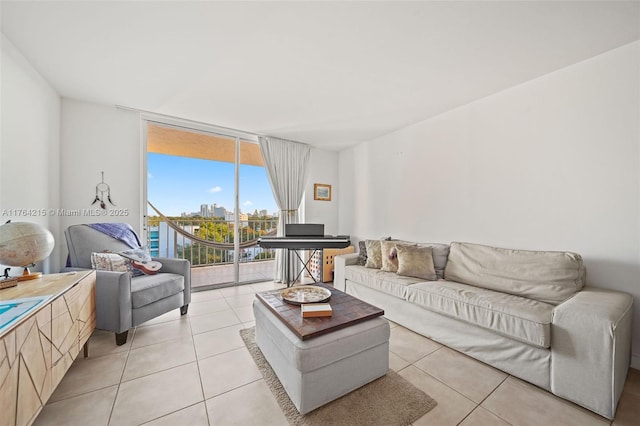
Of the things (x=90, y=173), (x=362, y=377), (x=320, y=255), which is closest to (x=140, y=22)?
(x=90, y=173)

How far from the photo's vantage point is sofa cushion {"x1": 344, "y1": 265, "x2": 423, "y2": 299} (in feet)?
8.13

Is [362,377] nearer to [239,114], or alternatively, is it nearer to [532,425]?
[532,425]

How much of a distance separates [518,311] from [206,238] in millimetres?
4458

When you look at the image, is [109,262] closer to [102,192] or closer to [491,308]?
[102,192]

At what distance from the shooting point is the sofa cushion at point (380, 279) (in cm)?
248

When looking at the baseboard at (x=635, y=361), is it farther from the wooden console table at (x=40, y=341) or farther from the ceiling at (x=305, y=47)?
the wooden console table at (x=40, y=341)

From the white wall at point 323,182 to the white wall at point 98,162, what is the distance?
2583mm

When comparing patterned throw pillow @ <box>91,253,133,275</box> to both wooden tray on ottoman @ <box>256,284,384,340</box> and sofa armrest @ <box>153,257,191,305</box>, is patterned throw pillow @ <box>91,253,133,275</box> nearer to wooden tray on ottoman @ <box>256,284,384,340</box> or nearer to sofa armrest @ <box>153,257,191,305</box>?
sofa armrest @ <box>153,257,191,305</box>

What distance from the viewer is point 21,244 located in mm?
1555

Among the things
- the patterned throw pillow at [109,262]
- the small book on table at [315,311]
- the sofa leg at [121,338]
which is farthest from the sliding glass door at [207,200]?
the small book on table at [315,311]

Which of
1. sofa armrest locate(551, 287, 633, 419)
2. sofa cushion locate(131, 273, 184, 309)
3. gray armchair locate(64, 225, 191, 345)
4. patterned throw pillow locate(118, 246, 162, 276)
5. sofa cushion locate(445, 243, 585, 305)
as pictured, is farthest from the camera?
patterned throw pillow locate(118, 246, 162, 276)

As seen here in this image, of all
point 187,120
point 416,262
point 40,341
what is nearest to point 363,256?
point 416,262

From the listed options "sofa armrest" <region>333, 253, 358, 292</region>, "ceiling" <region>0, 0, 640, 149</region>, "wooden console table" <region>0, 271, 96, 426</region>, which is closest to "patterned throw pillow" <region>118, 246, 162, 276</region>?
"wooden console table" <region>0, 271, 96, 426</region>

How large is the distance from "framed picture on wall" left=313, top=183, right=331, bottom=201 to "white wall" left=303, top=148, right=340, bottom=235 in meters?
0.06
